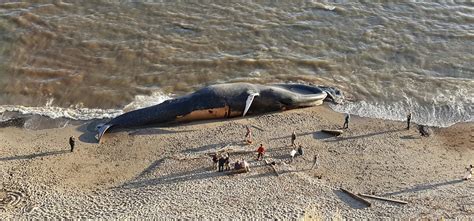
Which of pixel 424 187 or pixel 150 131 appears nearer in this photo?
pixel 424 187

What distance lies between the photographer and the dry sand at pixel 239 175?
2680 cm

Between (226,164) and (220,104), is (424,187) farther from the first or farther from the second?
(220,104)

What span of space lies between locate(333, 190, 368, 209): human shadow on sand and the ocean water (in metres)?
8.73

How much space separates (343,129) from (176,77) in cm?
1167

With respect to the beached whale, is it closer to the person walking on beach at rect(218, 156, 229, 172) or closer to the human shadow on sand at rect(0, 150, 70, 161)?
the human shadow on sand at rect(0, 150, 70, 161)

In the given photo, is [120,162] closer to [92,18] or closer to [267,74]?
[267,74]

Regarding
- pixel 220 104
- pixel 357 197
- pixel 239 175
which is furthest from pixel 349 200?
pixel 220 104

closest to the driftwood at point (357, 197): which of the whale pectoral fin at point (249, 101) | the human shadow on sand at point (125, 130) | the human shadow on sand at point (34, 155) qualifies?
the whale pectoral fin at point (249, 101)

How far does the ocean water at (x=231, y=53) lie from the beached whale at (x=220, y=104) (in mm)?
2156

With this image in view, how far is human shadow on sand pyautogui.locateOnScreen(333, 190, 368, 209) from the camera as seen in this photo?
27.2 meters

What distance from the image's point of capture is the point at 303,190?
92.2 feet

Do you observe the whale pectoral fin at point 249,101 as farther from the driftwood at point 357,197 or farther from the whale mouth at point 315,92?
the driftwood at point 357,197

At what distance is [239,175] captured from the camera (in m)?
29.0

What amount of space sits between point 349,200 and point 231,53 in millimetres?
16737
